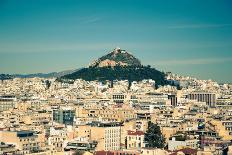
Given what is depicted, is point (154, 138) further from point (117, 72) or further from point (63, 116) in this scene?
point (117, 72)

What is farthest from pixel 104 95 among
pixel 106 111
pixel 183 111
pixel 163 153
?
pixel 163 153

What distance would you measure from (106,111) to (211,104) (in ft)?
91.7

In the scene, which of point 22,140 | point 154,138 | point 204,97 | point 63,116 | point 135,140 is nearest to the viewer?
point 22,140

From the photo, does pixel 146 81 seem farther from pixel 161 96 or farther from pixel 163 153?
pixel 163 153

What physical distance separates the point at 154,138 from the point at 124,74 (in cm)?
6703

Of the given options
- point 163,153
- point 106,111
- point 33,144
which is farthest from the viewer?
point 106,111

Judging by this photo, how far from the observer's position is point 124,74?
355 ft

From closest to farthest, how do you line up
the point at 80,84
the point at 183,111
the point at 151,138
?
the point at 151,138, the point at 183,111, the point at 80,84

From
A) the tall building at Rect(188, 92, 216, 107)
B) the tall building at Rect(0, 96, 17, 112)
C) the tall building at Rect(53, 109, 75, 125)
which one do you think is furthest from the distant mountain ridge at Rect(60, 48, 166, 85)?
the tall building at Rect(53, 109, 75, 125)

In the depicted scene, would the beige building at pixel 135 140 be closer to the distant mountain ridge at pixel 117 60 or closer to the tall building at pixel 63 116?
the tall building at pixel 63 116

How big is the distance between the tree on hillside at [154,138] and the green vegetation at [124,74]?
204 feet

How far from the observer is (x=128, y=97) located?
77438 mm

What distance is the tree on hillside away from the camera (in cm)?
4034

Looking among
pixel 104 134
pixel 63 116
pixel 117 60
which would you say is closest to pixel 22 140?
pixel 104 134
